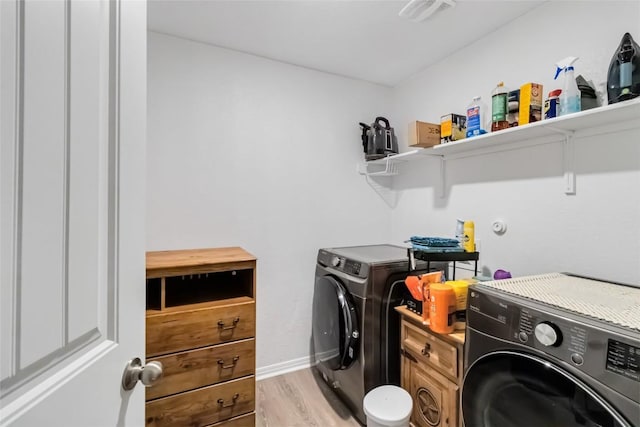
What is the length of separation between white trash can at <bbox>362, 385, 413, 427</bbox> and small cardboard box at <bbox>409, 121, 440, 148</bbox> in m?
1.53

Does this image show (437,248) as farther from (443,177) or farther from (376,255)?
(443,177)

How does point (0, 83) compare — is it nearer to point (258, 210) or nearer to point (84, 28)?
point (84, 28)

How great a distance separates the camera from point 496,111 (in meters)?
1.64

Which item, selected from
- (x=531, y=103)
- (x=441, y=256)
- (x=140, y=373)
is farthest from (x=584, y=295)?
(x=140, y=373)

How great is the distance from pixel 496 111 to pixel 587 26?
515 millimetres

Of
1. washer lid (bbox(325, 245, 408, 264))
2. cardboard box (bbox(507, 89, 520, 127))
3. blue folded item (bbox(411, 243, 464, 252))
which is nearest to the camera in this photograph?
cardboard box (bbox(507, 89, 520, 127))

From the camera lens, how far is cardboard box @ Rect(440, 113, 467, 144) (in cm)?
193

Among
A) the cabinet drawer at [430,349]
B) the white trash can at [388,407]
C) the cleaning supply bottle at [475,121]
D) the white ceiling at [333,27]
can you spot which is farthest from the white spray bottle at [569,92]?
the white trash can at [388,407]

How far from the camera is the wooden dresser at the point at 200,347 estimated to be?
4.82 ft

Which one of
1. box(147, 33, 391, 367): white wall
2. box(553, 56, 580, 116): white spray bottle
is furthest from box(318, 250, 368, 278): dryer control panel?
box(553, 56, 580, 116): white spray bottle

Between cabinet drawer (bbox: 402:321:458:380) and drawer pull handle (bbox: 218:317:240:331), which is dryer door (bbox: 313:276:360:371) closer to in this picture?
cabinet drawer (bbox: 402:321:458:380)

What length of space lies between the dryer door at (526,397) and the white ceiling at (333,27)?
179 centimetres

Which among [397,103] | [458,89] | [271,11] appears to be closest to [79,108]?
[271,11]

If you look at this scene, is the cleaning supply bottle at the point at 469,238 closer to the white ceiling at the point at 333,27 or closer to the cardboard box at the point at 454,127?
the cardboard box at the point at 454,127
